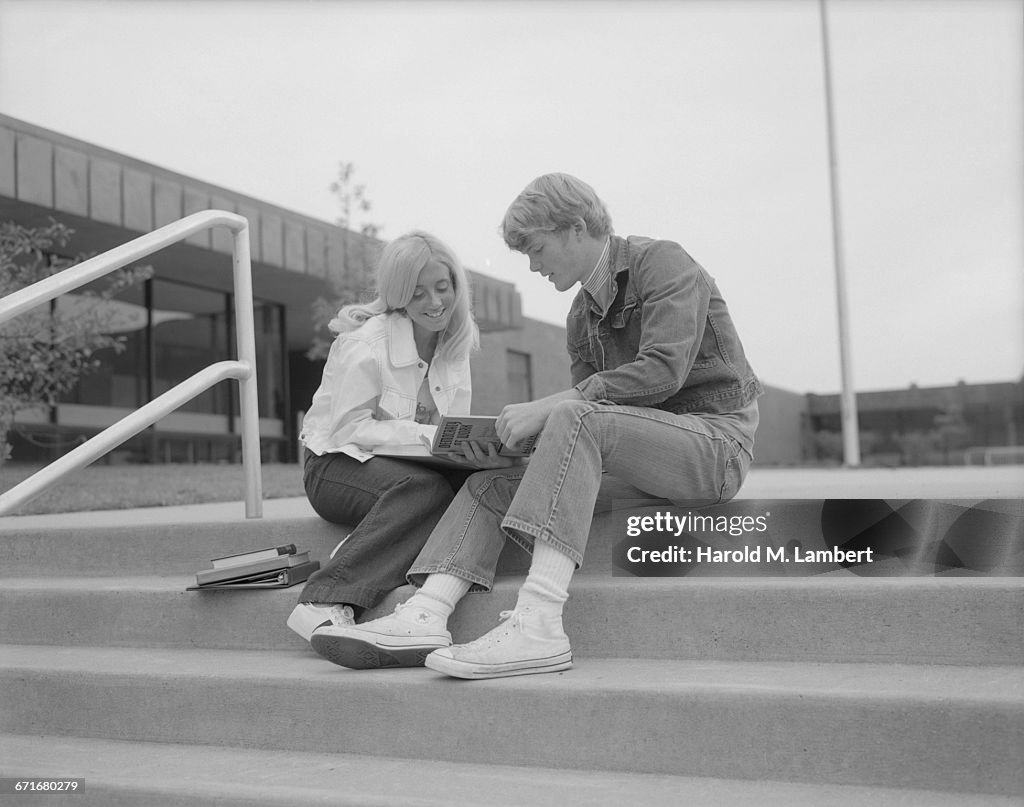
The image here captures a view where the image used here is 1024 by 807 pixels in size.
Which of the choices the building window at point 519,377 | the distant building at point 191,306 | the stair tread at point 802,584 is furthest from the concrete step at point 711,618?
the building window at point 519,377

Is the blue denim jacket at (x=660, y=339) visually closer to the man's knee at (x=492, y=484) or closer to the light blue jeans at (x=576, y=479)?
the light blue jeans at (x=576, y=479)

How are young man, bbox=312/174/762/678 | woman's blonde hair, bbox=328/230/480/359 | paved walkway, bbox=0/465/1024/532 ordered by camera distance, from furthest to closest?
paved walkway, bbox=0/465/1024/532
woman's blonde hair, bbox=328/230/480/359
young man, bbox=312/174/762/678

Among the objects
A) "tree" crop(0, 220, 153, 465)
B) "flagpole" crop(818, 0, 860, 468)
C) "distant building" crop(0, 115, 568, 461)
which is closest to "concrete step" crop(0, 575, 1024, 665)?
"tree" crop(0, 220, 153, 465)

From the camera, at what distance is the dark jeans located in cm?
221

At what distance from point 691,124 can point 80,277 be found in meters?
6.61

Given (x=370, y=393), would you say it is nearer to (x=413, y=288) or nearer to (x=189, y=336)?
(x=413, y=288)

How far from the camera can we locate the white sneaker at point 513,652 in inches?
73.7

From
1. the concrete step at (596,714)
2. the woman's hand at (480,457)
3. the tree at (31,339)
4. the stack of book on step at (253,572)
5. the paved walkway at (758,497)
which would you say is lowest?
the concrete step at (596,714)

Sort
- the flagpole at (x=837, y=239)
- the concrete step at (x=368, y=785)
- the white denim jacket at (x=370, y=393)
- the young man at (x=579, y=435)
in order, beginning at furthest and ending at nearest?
the flagpole at (x=837, y=239) < the white denim jacket at (x=370, y=393) < the young man at (x=579, y=435) < the concrete step at (x=368, y=785)

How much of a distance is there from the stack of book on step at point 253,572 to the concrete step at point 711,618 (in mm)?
26

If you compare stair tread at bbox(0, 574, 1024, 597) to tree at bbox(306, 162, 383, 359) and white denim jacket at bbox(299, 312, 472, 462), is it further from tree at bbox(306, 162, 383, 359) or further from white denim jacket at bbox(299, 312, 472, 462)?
tree at bbox(306, 162, 383, 359)

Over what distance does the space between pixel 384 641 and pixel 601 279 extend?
3.51 ft

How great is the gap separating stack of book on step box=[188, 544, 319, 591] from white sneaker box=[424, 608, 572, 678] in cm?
64

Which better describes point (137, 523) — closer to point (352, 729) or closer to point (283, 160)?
point (352, 729)
